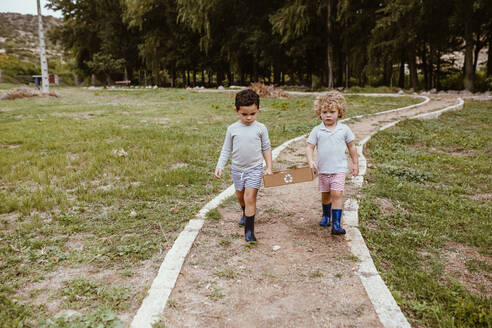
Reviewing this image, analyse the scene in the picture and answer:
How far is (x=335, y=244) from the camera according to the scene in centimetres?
386

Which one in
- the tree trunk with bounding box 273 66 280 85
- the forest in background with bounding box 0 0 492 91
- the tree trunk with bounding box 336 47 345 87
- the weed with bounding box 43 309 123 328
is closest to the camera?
the weed with bounding box 43 309 123 328

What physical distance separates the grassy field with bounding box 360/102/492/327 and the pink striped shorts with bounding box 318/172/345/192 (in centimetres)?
66

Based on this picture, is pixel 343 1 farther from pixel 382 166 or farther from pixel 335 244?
pixel 335 244

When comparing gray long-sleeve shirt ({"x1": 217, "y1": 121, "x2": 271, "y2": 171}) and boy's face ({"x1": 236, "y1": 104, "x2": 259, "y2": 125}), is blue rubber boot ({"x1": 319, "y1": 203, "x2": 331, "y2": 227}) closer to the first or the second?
gray long-sleeve shirt ({"x1": 217, "y1": 121, "x2": 271, "y2": 171})

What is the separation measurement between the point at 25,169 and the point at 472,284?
663cm

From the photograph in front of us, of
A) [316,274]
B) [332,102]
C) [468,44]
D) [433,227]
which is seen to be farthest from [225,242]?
[468,44]

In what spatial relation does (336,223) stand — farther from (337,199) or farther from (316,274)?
(316,274)

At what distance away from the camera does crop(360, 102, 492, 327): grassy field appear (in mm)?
2891

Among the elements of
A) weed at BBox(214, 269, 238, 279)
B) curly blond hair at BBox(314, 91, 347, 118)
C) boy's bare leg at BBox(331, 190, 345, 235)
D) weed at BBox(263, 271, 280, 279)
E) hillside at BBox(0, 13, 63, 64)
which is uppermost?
hillside at BBox(0, 13, 63, 64)

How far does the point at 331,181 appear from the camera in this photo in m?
4.04

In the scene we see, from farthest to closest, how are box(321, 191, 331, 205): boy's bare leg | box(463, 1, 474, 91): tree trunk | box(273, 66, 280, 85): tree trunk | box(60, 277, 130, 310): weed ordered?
1. box(273, 66, 280, 85): tree trunk
2. box(463, 1, 474, 91): tree trunk
3. box(321, 191, 331, 205): boy's bare leg
4. box(60, 277, 130, 310): weed

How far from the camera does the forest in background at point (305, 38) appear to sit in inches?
868

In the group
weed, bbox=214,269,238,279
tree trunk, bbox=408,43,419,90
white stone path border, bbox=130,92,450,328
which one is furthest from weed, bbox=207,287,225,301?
tree trunk, bbox=408,43,419,90

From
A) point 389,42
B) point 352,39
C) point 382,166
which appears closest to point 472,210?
point 382,166
